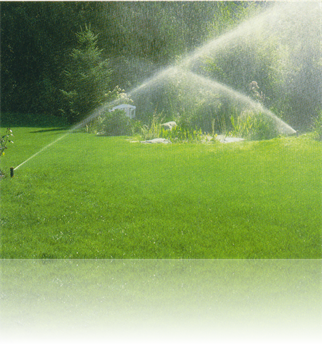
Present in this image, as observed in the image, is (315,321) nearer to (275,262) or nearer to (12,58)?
(275,262)

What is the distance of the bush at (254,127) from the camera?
10.3m

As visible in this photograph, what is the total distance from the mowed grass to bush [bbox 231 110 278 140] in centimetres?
223

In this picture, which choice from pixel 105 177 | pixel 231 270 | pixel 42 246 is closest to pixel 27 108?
pixel 105 177

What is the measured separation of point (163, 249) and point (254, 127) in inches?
262

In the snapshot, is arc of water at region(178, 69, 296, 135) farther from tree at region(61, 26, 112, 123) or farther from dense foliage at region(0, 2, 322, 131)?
tree at region(61, 26, 112, 123)

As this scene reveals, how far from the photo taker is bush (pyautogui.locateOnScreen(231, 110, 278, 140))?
1028 cm

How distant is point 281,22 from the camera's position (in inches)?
484

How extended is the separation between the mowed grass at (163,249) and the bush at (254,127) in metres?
2.23

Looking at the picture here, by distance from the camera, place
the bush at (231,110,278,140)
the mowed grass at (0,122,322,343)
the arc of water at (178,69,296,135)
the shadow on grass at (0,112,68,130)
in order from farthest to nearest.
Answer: the shadow on grass at (0,112,68,130) < the arc of water at (178,69,296,135) < the bush at (231,110,278,140) < the mowed grass at (0,122,322,343)

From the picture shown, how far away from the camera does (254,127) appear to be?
10406mm

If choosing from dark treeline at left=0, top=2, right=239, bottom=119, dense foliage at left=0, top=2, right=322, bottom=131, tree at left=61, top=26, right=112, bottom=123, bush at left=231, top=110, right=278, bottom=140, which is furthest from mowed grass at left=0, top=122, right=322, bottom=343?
dark treeline at left=0, top=2, right=239, bottom=119

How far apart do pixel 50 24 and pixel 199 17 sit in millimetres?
7865

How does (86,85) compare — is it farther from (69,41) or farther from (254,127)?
(254,127)

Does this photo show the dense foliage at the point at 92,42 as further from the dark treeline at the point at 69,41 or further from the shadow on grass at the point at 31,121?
the shadow on grass at the point at 31,121
